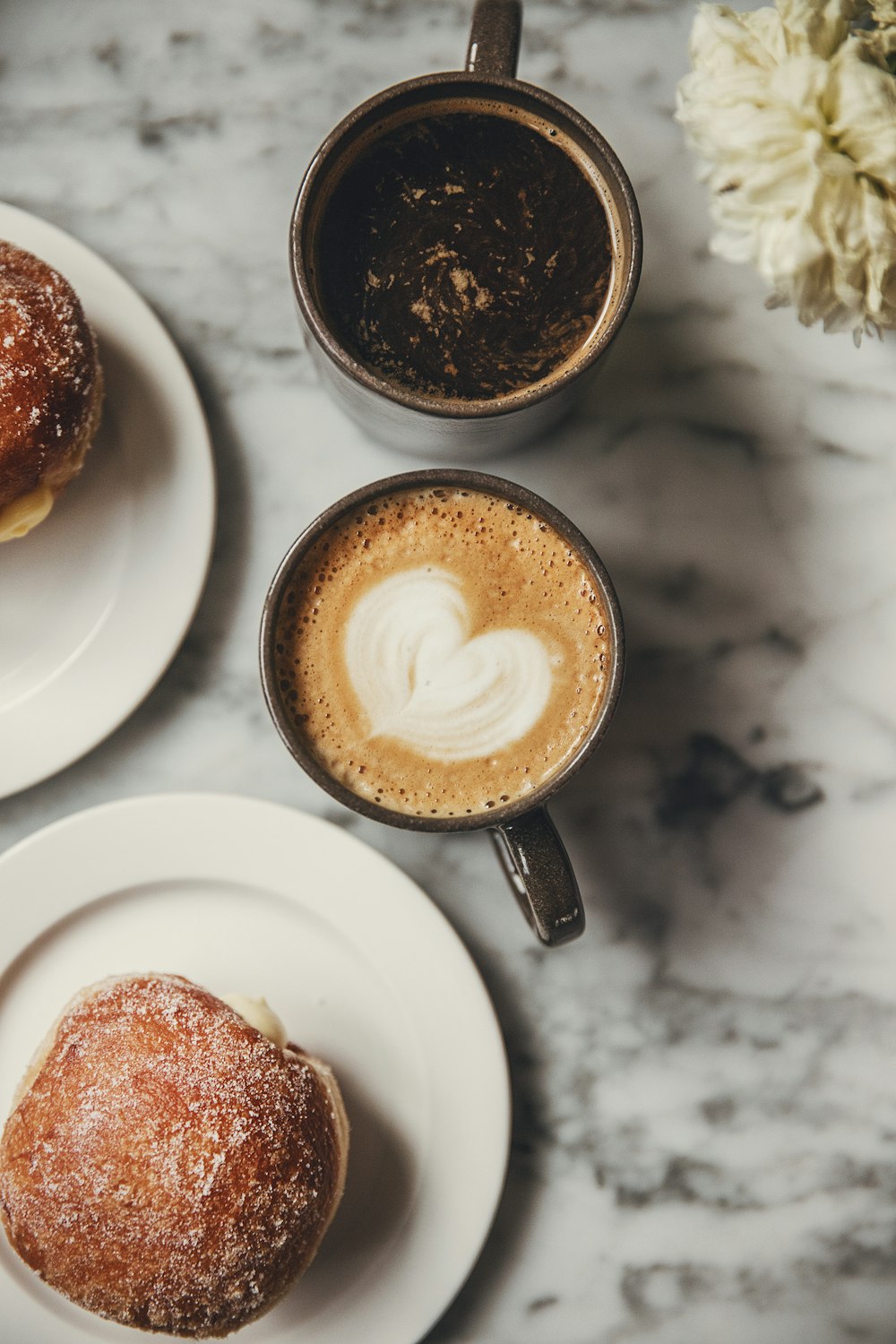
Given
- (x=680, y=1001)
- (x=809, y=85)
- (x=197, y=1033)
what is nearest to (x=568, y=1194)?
(x=680, y=1001)

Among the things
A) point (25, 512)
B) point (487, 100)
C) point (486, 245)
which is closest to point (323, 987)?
point (25, 512)

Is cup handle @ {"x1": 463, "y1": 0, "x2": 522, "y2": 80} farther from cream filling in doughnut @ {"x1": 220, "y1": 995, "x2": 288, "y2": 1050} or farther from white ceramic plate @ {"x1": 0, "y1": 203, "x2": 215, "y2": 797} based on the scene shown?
cream filling in doughnut @ {"x1": 220, "y1": 995, "x2": 288, "y2": 1050}

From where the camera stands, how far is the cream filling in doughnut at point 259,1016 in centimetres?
123

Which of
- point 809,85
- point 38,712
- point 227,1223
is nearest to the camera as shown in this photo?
point 809,85

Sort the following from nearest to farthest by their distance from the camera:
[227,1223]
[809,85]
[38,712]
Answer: [809,85], [227,1223], [38,712]

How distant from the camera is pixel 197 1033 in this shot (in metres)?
1.16

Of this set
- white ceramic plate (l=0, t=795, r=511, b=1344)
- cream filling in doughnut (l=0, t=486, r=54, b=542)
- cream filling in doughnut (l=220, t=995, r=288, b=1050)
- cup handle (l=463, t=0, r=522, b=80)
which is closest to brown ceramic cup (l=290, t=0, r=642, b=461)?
cup handle (l=463, t=0, r=522, b=80)

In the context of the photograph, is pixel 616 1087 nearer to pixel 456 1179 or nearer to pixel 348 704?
pixel 456 1179

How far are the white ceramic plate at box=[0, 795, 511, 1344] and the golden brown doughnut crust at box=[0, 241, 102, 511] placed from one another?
0.40 m

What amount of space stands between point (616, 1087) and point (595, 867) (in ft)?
0.91

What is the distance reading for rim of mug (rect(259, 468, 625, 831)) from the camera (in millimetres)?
1045

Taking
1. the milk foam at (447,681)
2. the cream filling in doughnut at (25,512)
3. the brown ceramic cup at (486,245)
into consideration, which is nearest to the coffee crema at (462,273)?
the brown ceramic cup at (486,245)

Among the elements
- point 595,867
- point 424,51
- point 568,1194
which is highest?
point 424,51

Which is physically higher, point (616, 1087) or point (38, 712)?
point (38, 712)
